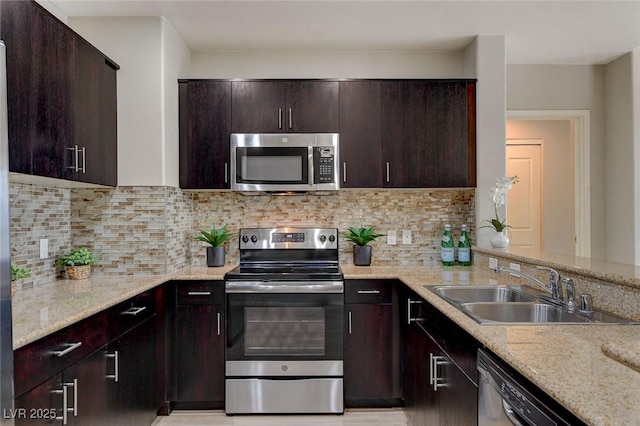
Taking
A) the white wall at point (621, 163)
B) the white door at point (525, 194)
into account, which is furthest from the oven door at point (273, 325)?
the white door at point (525, 194)

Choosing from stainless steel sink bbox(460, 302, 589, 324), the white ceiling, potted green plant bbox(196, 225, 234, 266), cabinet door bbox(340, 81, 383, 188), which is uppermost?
the white ceiling

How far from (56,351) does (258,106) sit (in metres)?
2.03

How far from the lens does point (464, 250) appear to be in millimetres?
3184

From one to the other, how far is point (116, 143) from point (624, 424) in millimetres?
2810

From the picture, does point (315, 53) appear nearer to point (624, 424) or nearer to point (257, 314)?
point (257, 314)

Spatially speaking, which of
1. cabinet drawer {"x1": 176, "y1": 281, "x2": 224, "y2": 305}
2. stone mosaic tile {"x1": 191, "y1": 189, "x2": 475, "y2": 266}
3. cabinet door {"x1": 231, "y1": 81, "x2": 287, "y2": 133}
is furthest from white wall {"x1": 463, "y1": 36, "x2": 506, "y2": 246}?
cabinet drawer {"x1": 176, "y1": 281, "x2": 224, "y2": 305}

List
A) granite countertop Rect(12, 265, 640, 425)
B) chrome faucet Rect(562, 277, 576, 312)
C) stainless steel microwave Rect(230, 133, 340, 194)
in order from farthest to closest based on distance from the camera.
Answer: stainless steel microwave Rect(230, 133, 340, 194) < chrome faucet Rect(562, 277, 576, 312) < granite countertop Rect(12, 265, 640, 425)

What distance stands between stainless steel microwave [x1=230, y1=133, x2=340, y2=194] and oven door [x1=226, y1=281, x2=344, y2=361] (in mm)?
706

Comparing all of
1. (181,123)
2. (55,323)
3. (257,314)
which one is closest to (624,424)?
(55,323)

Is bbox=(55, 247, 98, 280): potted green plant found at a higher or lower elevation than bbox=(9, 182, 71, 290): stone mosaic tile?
lower

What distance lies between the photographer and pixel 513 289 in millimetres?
2266

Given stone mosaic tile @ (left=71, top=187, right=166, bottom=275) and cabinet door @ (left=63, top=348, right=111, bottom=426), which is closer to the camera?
cabinet door @ (left=63, top=348, right=111, bottom=426)

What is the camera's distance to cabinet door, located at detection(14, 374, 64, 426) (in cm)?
141

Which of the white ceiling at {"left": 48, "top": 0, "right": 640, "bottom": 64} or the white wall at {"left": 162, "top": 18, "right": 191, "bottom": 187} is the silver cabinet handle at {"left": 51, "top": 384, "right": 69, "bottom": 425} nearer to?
the white wall at {"left": 162, "top": 18, "right": 191, "bottom": 187}
